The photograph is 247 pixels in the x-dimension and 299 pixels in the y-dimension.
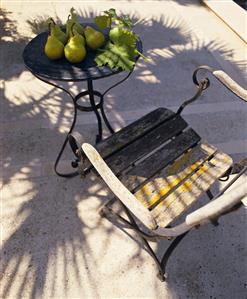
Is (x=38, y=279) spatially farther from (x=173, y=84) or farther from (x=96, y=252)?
(x=173, y=84)

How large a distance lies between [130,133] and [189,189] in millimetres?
658

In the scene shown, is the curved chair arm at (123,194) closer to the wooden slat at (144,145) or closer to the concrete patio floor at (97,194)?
the wooden slat at (144,145)

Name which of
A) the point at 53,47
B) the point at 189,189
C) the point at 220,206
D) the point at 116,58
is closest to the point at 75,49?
the point at 53,47

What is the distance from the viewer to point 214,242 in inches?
97.4

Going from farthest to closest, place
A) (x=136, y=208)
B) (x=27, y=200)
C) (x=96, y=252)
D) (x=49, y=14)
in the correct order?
(x=49, y=14) → (x=27, y=200) → (x=96, y=252) → (x=136, y=208)

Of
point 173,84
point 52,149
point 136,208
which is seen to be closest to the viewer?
point 136,208

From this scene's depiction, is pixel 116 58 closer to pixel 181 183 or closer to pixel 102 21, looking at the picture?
pixel 102 21

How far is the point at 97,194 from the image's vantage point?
279cm

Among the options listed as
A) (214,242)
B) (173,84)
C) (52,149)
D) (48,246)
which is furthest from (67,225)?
(173,84)

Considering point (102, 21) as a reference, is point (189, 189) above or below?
below

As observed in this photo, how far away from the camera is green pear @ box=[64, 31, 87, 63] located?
220 cm

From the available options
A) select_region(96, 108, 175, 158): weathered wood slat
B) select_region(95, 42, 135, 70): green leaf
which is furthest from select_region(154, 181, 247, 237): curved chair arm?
Result: select_region(95, 42, 135, 70): green leaf

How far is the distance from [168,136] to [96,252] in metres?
1.06

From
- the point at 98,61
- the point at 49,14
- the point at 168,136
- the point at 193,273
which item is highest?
the point at 98,61
